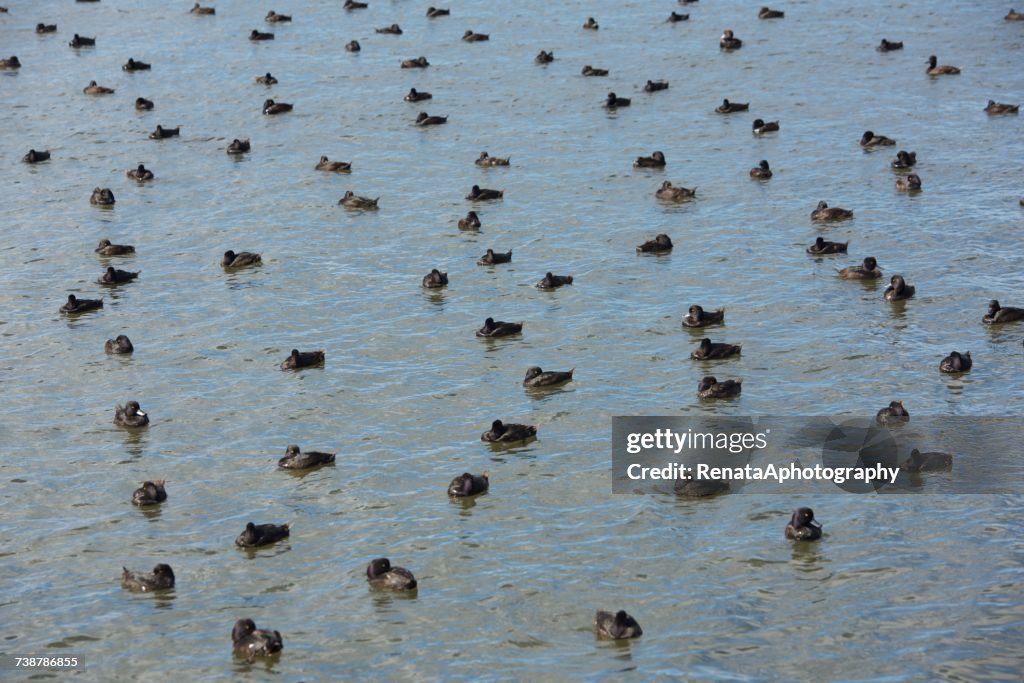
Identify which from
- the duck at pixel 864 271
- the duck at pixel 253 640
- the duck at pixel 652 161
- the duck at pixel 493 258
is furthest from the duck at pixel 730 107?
the duck at pixel 253 640

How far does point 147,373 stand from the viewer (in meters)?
42.1

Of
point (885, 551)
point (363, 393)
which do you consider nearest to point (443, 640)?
point (885, 551)

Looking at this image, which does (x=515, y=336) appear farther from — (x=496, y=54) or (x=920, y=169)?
(x=496, y=54)

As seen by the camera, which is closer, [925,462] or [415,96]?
[925,462]

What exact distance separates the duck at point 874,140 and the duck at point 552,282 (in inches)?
635

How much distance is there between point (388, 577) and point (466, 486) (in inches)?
158

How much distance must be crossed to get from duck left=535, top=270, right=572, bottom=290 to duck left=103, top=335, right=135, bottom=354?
11777mm

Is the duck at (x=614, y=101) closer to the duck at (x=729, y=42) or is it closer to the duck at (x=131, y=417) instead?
the duck at (x=729, y=42)

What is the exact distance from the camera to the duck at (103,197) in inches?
2188

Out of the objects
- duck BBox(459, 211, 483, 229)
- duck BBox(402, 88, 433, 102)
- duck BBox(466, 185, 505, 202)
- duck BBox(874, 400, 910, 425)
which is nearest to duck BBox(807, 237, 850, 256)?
duck BBox(459, 211, 483, 229)

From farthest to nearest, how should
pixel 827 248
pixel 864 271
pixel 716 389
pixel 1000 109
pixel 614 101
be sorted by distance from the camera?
1. pixel 614 101
2. pixel 1000 109
3. pixel 827 248
4. pixel 864 271
5. pixel 716 389

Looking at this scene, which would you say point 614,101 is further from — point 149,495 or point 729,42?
point 149,495

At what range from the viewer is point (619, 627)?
28.4 m

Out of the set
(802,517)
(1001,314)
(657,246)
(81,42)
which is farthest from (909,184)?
(81,42)
